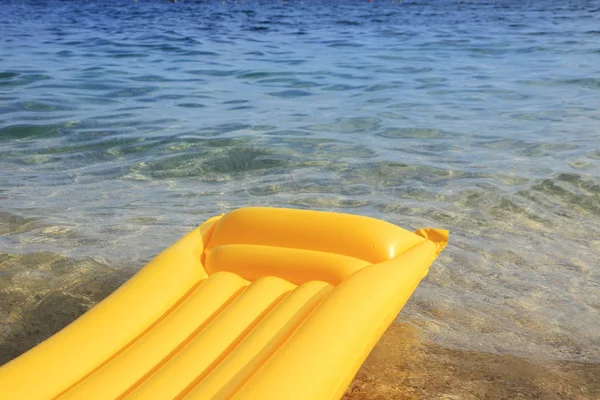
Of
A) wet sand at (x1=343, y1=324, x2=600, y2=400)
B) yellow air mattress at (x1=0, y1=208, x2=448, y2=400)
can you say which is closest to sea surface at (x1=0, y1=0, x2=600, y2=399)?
wet sand at (x1=343, y1=324, x2=600, y2=400)

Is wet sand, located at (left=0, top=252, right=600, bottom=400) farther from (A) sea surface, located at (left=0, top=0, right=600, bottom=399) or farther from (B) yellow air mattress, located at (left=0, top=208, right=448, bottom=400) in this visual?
(B) yellow air mattress, located at (left=0, top=208, right=448, bottom=400)

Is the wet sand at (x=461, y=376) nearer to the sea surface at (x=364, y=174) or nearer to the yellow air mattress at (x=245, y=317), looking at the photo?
the sea surface at (x=364, y=174)

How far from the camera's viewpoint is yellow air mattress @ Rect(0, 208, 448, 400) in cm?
174

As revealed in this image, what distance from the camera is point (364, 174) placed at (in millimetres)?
4559

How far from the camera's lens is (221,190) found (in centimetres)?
435

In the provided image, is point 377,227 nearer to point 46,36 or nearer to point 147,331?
point 147,331

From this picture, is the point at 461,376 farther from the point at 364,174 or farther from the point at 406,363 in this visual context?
the point at 364,174

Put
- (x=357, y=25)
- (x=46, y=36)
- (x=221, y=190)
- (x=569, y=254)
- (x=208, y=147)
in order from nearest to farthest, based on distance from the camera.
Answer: (x=569, y=254)
(x=221, y=190)
(x=208, y=147)
(x=46, y=36)
(x=357, y=25)

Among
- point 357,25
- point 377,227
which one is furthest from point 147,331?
point 357,25

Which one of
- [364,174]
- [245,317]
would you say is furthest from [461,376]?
[364,174]

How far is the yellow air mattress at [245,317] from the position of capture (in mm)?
1738

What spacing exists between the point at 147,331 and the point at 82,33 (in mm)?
12820

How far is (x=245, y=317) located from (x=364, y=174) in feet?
8.60

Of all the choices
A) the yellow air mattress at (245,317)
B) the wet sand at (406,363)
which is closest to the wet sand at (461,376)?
the wet sand at (406,363)
